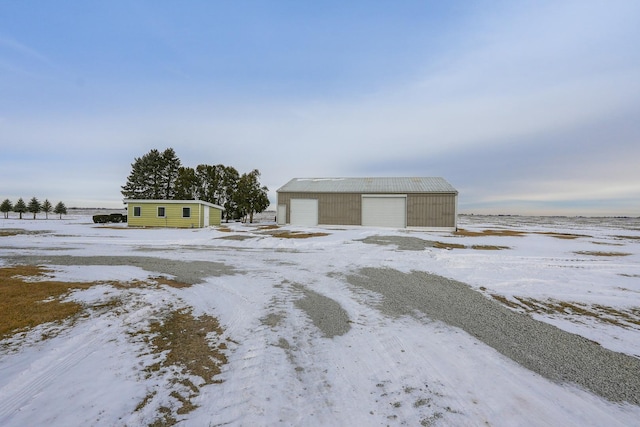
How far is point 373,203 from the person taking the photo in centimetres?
2975

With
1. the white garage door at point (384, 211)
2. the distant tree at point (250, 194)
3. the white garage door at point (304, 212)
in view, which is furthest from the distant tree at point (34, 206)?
the white garage door at point (384, 211)

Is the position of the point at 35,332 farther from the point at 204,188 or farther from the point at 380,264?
the point at 204,188

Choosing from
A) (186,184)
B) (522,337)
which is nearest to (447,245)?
(522,337)

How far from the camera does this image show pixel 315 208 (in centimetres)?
3102

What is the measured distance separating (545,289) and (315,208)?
2459 centimetres

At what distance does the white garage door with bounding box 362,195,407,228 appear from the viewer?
29.1 metres

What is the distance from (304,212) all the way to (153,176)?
36033 mm

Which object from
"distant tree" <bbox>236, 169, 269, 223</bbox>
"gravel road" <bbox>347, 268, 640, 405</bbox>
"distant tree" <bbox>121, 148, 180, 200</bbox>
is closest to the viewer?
"gravel road" <bbox>347, 268, 640, 405</bbox>

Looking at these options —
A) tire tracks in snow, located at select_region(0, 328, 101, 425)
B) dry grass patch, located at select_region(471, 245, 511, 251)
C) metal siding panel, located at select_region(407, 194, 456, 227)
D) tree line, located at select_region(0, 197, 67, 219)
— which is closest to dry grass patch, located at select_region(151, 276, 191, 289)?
tire tracks in snow, located at select_region(0, 328, 101, 425)

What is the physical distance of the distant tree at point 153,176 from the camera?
168 feet

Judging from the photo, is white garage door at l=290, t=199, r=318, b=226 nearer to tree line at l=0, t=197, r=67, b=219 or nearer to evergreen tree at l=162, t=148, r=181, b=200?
evergreen tree at l=162, t=148, r=181, b=200

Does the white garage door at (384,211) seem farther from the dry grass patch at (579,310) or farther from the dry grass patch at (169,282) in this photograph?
the dry grass patch at (169,282)

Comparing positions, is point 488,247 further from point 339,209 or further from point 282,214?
point 282,214

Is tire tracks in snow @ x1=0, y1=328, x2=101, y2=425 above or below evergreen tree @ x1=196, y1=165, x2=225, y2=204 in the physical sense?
below
